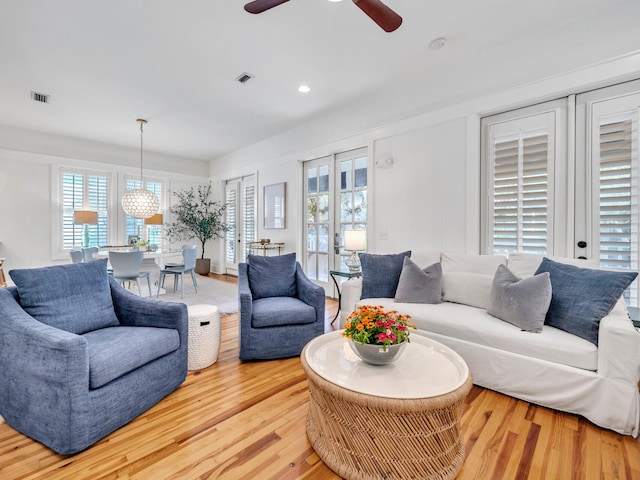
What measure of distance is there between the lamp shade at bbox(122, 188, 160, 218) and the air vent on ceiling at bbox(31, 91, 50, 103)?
156 cm

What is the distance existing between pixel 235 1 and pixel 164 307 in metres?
2.30

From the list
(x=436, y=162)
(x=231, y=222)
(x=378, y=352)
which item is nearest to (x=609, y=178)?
(x=436, y=162)

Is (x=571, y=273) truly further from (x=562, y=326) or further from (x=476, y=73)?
(x=476, y=73)

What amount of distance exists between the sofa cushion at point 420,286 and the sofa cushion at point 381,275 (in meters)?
0.16

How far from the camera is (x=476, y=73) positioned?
3.11 metres

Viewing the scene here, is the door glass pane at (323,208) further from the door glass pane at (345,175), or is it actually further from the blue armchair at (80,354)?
the blue armchair at (80,354)

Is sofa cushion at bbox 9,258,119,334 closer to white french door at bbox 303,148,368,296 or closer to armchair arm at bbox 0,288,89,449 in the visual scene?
armchair arm at bbox 0,288,89,449

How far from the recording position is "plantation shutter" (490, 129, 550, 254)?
280cm

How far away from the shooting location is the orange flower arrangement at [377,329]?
1.51 m

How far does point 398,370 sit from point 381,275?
56.1 inches

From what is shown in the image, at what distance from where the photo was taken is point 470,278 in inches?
104

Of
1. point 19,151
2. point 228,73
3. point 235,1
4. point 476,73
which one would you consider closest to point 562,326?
point 476,73

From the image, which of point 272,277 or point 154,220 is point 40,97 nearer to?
point 154,220

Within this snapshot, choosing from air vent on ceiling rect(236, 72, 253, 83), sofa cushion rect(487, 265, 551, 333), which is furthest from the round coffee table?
air vent on ceiling rect(236, 72, 253, 83)
